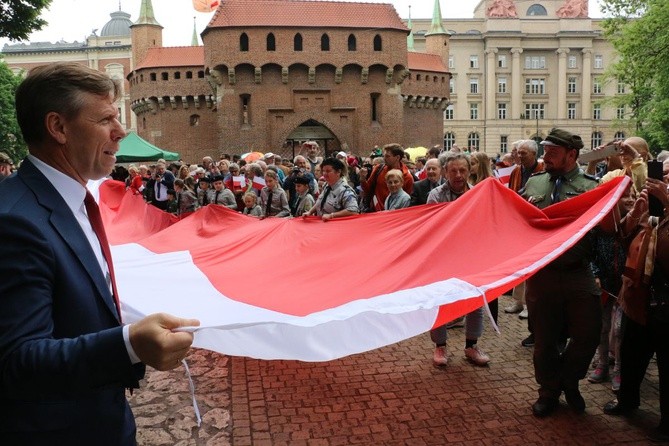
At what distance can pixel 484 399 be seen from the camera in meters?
5.39

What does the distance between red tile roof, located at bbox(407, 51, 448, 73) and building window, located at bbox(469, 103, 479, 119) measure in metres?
26.9

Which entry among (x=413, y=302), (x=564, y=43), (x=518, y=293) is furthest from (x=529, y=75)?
(x=413, y=302)

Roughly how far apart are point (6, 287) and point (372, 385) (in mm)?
4679

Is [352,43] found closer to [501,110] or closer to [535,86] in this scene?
[501,110]

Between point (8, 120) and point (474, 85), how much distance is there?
5484cm

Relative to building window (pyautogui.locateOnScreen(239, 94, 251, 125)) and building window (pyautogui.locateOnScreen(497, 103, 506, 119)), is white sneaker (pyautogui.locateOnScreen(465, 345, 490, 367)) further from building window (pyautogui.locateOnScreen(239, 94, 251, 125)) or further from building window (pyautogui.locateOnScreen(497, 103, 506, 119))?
building window (pyautogui.locateOnScreen(497, 103, 506, 119))

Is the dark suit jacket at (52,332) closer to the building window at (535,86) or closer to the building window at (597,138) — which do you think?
the building window at (535,86)

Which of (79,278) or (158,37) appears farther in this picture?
(158,37)

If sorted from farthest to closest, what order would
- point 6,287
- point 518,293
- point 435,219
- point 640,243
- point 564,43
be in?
point 564,43 → point 518,293 → point 435,219 → point 640,243 → point 6,287

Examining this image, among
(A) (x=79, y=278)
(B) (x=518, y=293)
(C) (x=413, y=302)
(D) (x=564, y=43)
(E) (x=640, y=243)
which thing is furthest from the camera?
(D) (x=564, y=43)

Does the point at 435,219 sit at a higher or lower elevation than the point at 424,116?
lower

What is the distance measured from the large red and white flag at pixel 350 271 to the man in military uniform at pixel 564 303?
424 mm

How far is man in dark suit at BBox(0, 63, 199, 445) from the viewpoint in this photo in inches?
59.2

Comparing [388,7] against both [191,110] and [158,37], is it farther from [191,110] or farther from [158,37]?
[158,37]
